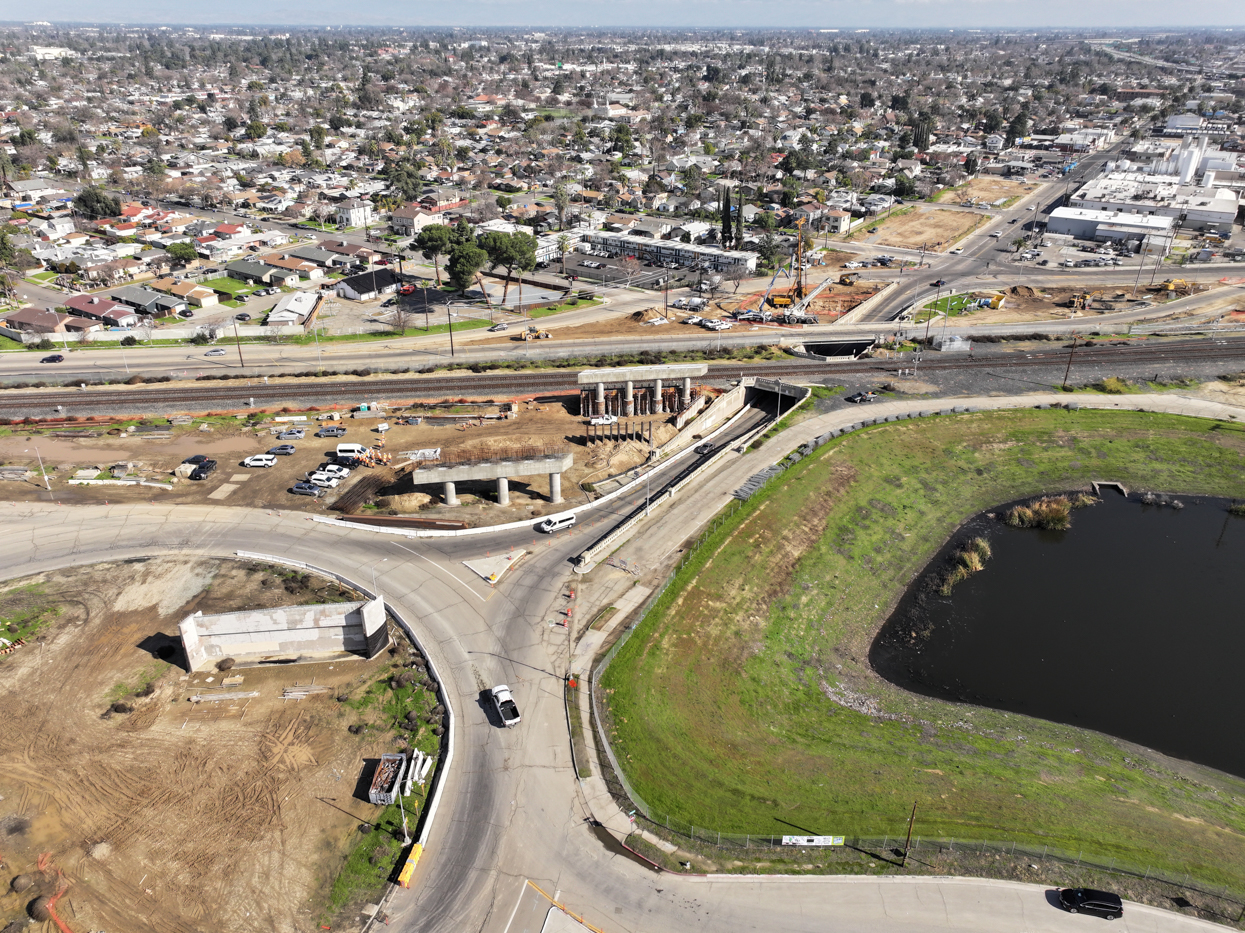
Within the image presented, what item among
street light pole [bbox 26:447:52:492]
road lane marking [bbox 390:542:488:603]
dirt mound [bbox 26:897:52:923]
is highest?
street light pole [bbox 26:447:52:492]

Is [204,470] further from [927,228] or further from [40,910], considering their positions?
[927,228]

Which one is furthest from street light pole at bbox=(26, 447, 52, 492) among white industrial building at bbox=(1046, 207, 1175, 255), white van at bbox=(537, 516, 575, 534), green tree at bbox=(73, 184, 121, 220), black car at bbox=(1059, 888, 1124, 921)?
white industrial building at bbox=(1046, 207, 1175, 255)

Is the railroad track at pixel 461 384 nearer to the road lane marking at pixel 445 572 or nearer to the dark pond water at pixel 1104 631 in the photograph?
the dark pond water at pixel 1104 631

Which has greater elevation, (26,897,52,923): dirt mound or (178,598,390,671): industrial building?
(178,598,390,671): industrial building

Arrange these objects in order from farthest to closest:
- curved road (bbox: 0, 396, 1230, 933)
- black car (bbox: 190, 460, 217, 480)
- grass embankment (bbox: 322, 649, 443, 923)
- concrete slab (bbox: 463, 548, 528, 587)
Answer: black car (bbox: 190, 460, 217, 480), concrete slab (bbox: 463, 548, 528, 587), grass embankment (bbox: 322, 649, 443, 923), curved road (bbox: 0, 396, 1230, 933)

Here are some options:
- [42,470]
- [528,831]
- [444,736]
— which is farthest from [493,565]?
[42,470]

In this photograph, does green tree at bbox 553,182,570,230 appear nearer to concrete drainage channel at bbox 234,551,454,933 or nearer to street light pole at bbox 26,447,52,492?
street light pole at bbox 26,447,52,492
